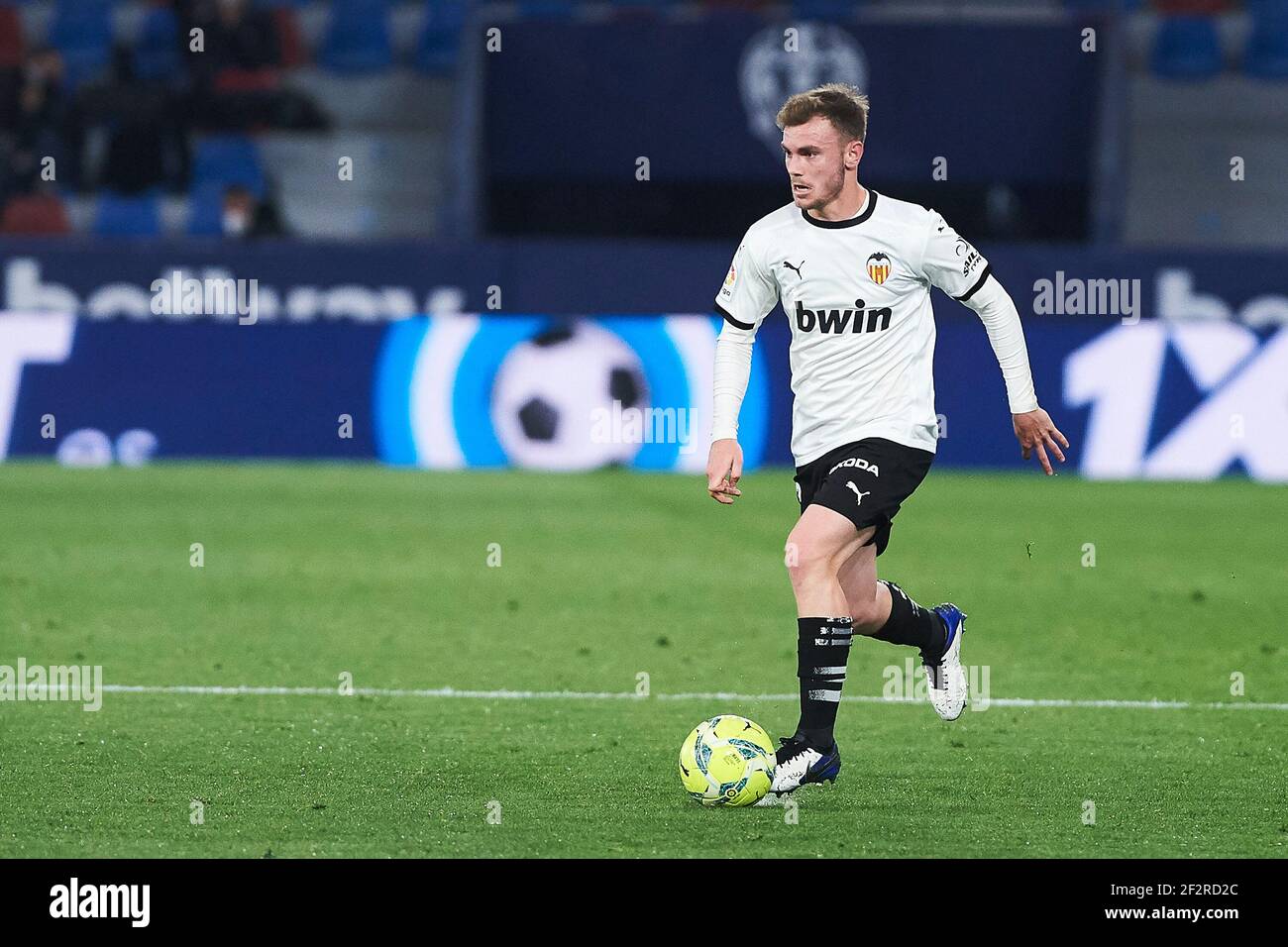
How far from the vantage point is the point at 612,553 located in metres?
11.9

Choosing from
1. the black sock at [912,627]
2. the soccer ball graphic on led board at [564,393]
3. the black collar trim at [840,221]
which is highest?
the soccer ball graphic on led board at [564,393]

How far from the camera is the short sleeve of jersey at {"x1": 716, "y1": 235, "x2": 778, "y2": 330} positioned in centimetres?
639

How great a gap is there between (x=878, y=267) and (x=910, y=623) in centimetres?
128

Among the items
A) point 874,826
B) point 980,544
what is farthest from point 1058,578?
point 874,826

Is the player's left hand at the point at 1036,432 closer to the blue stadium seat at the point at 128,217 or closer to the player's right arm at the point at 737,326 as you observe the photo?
the player's right arm at the point at 737,326

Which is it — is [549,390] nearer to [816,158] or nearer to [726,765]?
[816,158]

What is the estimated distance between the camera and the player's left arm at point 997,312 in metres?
6.28

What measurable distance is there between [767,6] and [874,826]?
1705 cm

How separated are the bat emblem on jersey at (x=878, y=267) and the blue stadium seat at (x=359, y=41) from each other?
16090 millimetres

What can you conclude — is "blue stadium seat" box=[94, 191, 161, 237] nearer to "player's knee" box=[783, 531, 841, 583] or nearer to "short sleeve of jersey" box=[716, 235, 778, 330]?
"short sleeve of jersey" box=[716, 235, 778, 330]

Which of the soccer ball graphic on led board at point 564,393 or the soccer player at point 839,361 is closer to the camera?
the soccer player at point 839,361

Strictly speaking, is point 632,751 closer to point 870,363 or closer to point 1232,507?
point 870,363

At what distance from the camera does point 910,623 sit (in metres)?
6.82

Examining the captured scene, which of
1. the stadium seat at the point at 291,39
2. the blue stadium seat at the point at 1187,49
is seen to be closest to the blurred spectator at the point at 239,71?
the stadium seat at the point at 291,39
